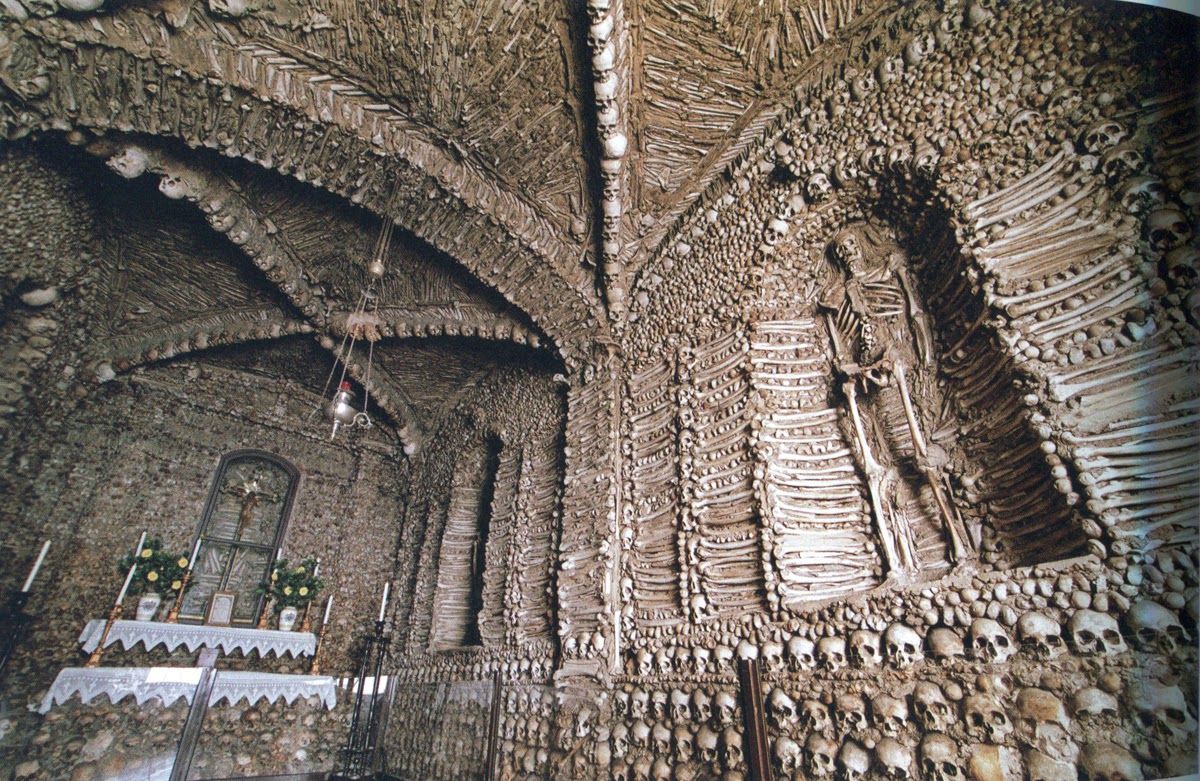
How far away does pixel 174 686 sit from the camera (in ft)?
19.8

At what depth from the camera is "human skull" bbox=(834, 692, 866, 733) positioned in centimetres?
254

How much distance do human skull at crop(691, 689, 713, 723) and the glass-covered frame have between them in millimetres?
6627

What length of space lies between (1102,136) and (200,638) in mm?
8750

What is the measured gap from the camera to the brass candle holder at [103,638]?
5.62 m

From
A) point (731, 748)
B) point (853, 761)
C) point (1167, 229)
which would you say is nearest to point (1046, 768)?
point (853, 761)

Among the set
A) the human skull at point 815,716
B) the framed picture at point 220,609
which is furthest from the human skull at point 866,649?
the framed picture at point 220,609

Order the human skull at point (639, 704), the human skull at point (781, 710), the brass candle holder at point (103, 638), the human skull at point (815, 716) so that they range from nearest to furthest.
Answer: the human skull at point (815, 716) → the human skull at point (781, 710) → the human skull at point (639, 704) → the brass candle holder at point (103, 638)

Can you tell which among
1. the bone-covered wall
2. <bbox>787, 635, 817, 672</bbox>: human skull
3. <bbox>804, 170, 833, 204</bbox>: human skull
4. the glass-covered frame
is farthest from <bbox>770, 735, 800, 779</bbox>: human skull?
the glass-covered frame

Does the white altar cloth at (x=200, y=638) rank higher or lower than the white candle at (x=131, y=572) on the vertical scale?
lower

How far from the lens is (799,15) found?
391 cm

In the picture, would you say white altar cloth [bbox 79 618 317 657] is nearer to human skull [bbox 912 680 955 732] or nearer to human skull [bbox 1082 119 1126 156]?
human skull [bbox 912 680 955 732]

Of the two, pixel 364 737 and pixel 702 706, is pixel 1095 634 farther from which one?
pixel 364 737

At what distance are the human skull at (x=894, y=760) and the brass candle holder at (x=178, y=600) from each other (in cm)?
739

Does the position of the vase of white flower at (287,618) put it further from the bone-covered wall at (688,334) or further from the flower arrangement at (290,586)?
the bone-covered wall at (688,334)
